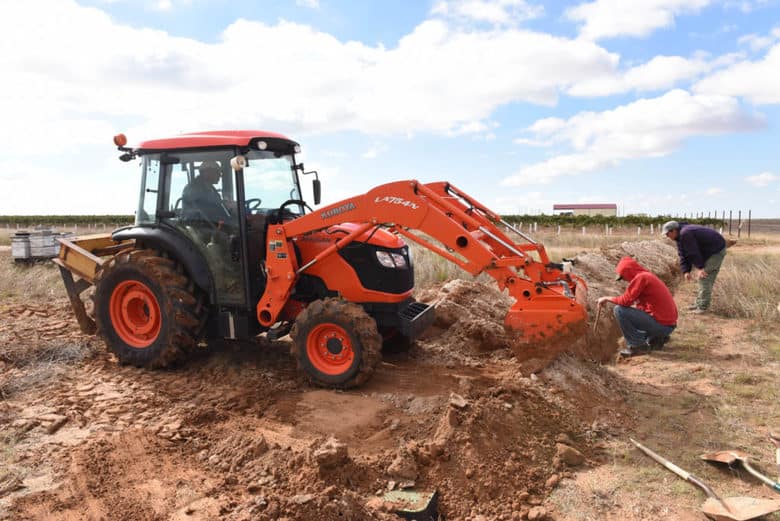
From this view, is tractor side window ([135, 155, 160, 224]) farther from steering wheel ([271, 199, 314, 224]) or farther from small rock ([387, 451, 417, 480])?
small rock ([387, 451, 417, 480])

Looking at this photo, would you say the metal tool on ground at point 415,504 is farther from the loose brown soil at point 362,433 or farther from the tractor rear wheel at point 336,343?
the tractor rear wheel at point 336,343

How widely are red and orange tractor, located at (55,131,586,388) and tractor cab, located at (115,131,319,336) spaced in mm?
14

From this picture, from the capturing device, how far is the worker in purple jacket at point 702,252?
377 inches

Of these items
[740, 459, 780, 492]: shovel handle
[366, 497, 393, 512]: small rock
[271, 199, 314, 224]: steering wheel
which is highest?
[271, 199, 314, 224]: steering wheel

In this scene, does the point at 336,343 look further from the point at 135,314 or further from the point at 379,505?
the point at 135,314

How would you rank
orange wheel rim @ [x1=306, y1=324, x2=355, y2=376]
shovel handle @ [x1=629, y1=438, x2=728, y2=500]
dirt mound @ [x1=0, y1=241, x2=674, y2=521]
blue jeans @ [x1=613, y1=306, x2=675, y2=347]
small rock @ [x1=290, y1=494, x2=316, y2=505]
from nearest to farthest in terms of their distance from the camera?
small rock @ [x1=290, y1=494, x2=316, y2=505], dirt mound @ [x1=0, y1=241, x2=674, y2=521], shovel handle @ [x1=629, y1=438, x2=728, y2=500], orange wheel rim @ [x1=306, y1=324, x2=355, y2=376], blue jeans @ [x1=613, y1=306, x2=675, y2=347]

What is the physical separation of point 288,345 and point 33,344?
3004 mm

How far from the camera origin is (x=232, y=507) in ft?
11.6

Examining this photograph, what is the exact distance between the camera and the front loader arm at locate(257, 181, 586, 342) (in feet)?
17.2

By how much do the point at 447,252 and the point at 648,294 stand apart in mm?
3422

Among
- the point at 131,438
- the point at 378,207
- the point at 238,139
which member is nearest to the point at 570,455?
the point at 378,207

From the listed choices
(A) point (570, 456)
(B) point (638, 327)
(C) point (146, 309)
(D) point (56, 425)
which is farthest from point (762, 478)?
(C) point (146, 309)

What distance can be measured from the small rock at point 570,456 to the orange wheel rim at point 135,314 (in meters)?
4.24

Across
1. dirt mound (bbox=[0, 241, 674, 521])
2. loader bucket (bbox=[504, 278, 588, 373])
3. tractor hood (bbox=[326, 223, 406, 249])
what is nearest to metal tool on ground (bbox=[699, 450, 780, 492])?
dirt mound (bbox=[0, 241, 674, 521])
